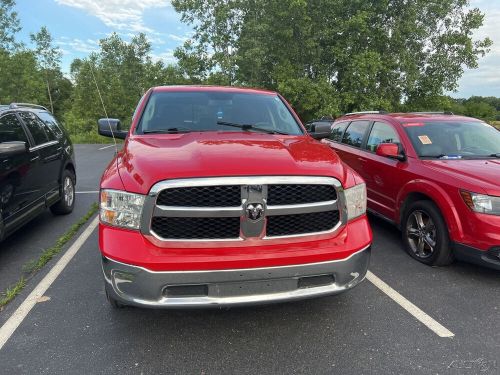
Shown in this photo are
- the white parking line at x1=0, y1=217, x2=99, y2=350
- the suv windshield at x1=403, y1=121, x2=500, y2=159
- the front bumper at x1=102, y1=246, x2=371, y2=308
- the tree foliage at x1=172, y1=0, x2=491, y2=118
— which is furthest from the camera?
the tree foliage at x1=172, y1=0, x2=491, y2=118

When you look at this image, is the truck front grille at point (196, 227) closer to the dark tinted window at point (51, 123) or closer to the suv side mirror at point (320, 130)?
the suv side mirror at point (320, 130)

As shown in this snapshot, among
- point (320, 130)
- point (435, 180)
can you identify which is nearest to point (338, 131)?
point (320, 130)

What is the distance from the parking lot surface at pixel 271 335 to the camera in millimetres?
2635

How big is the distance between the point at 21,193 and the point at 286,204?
12.1ft

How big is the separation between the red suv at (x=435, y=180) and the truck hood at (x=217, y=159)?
172 centimetres

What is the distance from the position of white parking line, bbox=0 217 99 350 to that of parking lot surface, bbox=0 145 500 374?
5 centimetres

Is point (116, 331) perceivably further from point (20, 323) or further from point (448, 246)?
point (448, 246)

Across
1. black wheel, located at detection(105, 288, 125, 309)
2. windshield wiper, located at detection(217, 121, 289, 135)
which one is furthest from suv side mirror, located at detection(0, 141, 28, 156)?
→ windshield wiper, located at detection(217, 121, 289, 135)

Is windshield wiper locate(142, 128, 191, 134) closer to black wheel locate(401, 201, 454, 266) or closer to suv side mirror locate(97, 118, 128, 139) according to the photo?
suv side mirror locate(97, 118, 128, 139)

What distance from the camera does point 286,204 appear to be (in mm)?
2627

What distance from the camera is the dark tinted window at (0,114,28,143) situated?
15.5ft

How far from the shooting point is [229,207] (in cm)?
252

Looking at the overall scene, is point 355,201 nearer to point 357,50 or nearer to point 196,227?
point 196,227

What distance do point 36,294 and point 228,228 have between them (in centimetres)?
225
